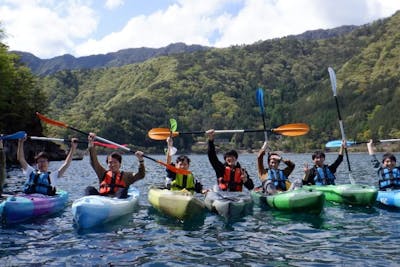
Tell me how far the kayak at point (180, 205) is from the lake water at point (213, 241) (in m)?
0.23

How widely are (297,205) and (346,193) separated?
2491 mm

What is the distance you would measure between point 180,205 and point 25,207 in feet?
11.4

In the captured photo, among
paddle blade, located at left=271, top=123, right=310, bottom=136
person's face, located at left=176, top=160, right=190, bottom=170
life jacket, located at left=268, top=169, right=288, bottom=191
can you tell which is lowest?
life jacket, located at left=268, top=169, right=288, bottom=191

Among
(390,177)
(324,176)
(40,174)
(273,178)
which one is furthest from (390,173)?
(40,174)

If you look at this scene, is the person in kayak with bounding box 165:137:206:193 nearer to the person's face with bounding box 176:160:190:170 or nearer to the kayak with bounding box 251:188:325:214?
A: the person's face with bounding box 176:160:190:170

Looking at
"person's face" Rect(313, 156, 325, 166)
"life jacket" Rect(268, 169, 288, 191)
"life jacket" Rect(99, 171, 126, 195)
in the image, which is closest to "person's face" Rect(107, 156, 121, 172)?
"life jacket" Rect(99, 171, 126, 195)

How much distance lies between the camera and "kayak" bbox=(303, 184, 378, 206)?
11.9m

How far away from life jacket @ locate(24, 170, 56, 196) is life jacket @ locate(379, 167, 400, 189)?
374 inches

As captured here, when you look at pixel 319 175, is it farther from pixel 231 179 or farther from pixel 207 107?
pixel 207 107

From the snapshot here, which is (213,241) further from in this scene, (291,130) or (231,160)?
(291,130)

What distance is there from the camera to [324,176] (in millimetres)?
13773

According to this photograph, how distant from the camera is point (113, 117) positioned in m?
147

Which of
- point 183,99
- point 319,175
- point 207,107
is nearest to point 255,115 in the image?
point 207,107

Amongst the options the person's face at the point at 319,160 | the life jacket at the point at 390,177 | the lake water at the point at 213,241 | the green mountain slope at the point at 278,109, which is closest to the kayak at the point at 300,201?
the lake water at the point at 213,241
